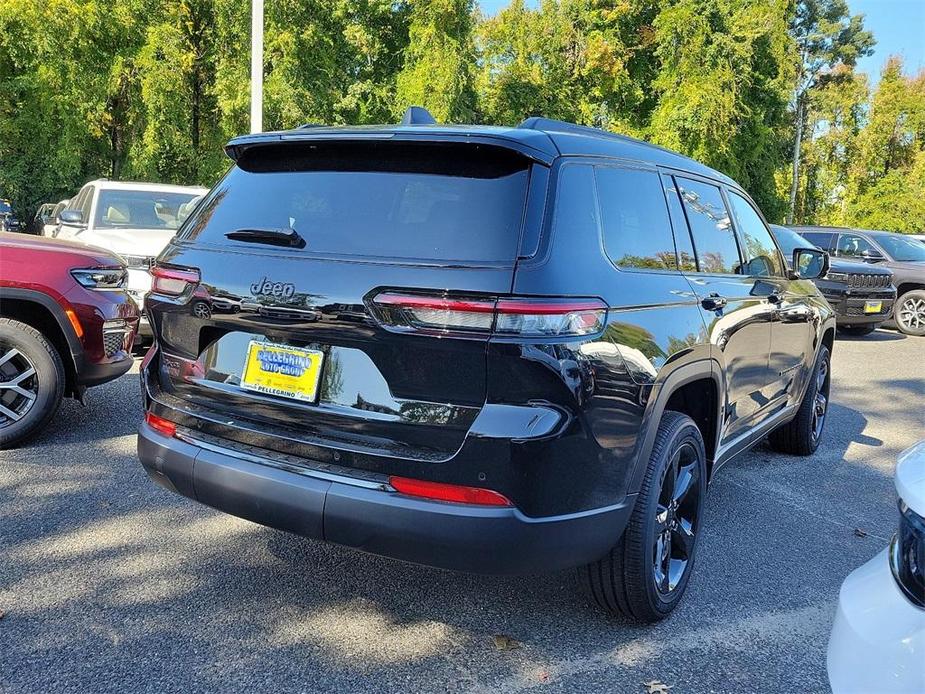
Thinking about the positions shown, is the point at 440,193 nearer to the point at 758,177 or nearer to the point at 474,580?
the point at 474,580

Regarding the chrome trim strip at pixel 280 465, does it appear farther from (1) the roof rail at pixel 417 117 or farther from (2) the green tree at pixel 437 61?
(2) the green tree at pixel 437 61

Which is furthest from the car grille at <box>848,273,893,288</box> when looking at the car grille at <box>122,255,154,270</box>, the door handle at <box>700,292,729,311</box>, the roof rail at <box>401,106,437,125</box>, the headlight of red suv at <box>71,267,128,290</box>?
the headlight of red suv at <box>71,267,128,290</box>

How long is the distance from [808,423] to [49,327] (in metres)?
5.16

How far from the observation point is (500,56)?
85.1 feet

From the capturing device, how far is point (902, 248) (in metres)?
13.3

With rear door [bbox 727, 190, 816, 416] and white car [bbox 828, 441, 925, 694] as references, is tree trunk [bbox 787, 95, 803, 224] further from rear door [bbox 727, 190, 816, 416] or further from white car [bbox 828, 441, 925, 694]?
white car [bbox 828, 441, 925, 694]

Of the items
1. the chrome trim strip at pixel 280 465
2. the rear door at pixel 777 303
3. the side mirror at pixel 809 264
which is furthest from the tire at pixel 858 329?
the chrome trim strip at pixel 280 465

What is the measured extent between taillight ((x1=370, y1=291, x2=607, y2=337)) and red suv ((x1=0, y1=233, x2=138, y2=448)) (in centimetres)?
315

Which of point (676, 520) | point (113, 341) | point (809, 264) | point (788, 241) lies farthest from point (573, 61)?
point (676, 520)

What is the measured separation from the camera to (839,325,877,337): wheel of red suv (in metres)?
12.3

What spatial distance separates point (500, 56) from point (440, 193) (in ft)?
83.5

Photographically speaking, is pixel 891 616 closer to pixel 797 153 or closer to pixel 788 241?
pixel 788 241

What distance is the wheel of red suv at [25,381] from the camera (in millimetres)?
4484

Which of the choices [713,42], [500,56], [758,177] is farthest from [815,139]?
[500,56]
